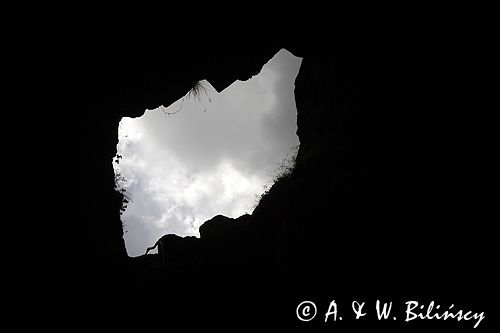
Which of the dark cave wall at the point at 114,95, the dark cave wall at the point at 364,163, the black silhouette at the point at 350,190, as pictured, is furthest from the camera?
the dark cave wall at the point at 364,163

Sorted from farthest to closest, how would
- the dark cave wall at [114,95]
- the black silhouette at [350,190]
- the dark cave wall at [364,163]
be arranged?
1. the dark cave wall at [364,163]
2. the black silhouette at [350,190]
3. the dark cave wall at [114,95]

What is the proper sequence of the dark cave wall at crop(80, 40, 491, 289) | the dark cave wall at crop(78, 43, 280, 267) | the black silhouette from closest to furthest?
1. the dark cave wall at crop(78, 43, 280, 267)
2. the black silhouette
3. the dark cave wall at crop(80, 40, 491, 289)

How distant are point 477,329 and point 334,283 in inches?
137

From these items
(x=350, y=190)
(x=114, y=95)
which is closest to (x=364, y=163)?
(x=350, y=190)

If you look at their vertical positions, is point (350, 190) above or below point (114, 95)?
below

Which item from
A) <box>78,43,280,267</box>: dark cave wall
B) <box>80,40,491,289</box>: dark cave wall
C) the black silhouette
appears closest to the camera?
<box>78,43,280,267</box>: dark cave wall

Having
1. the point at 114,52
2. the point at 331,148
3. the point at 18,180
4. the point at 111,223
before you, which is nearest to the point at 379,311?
the point at 331,148

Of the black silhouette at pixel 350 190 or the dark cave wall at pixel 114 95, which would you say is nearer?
the dark cave wall at pixel 114 95

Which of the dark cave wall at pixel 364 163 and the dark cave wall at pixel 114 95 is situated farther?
the dark cave wall at pixel 364 163

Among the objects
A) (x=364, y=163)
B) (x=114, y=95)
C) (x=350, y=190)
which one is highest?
(x=114, y=95)

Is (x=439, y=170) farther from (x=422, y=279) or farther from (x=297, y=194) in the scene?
(x=297, y=194)

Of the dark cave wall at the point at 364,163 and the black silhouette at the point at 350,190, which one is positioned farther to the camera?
the dark cave wall at the point at 364,163

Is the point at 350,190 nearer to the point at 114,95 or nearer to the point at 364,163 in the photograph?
the point at 364,163

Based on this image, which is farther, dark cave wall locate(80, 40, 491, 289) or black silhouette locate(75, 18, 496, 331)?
dark cave wall locate(80, 40, 491, 289)
